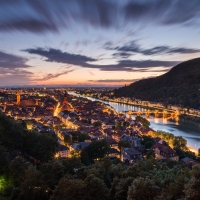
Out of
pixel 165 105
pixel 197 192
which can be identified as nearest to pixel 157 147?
pixel 197 192

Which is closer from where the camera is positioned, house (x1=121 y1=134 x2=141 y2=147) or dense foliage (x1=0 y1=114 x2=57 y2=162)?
dense foliage (x1=0 y1=114 x2=57 y2=162)

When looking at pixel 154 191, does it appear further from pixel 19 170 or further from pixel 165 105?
pixel 165 105

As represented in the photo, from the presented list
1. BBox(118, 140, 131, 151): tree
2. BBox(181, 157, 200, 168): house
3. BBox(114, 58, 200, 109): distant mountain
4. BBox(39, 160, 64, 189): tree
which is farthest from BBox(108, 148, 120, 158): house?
BBox(114, 58, 200, 109): distant mountain

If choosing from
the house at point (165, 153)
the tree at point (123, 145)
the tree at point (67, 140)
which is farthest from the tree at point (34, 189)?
the tree at point (67, 140)

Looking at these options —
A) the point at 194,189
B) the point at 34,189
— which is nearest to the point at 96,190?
the point at 34,189

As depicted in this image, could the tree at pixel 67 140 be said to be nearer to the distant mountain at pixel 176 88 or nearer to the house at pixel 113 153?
the house at pixel 113 153

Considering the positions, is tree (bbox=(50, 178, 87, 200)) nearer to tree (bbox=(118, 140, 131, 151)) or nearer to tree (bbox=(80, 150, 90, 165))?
tree (bbox=(80, 150, 90, 165))
